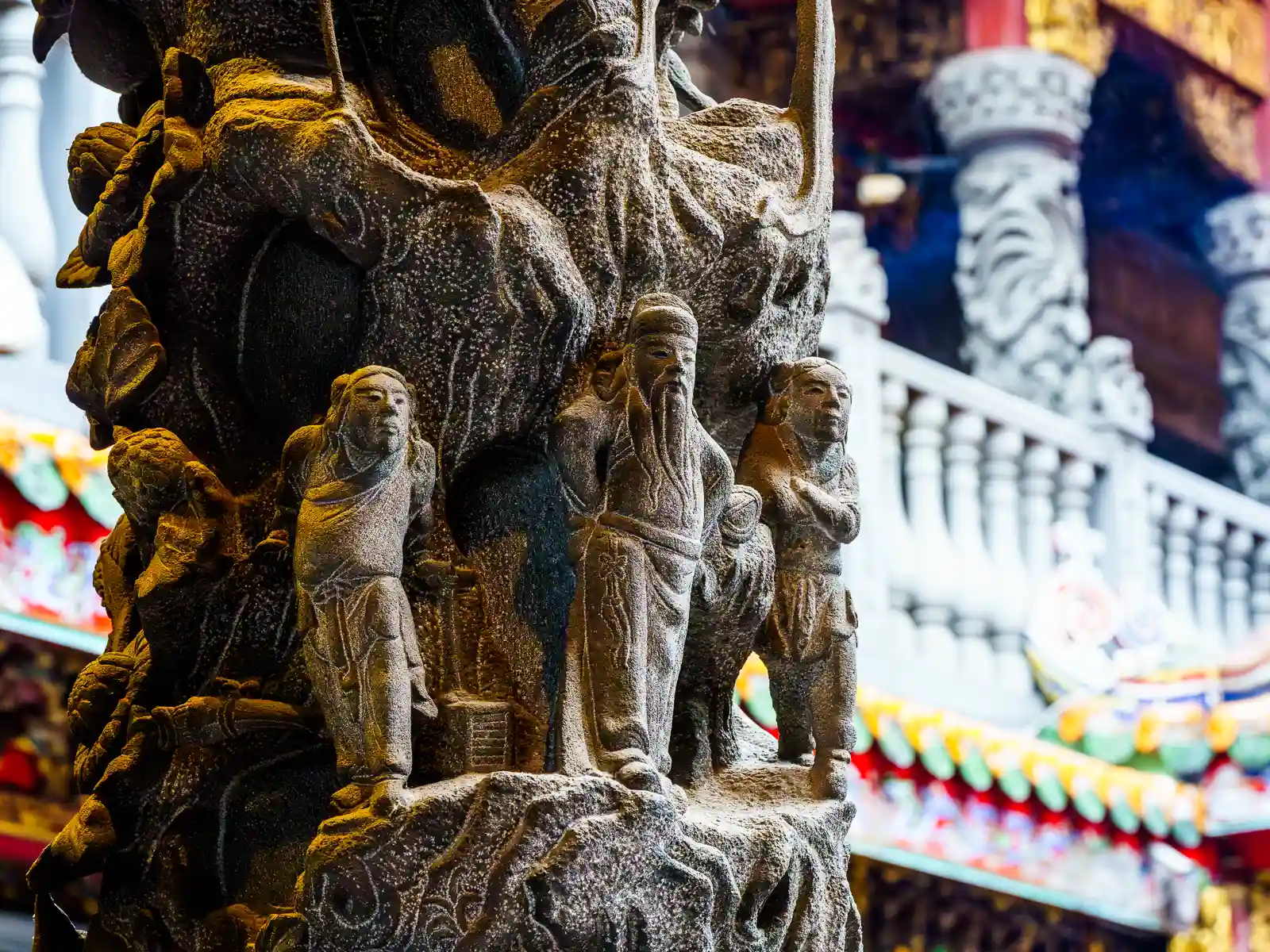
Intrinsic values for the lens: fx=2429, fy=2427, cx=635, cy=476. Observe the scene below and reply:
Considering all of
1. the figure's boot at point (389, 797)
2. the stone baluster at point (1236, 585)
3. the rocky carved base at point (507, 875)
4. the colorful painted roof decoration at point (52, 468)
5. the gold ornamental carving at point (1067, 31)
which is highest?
the gold ornamental carving at point (1067, 31)

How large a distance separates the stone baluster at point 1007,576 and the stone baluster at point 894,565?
21 centimetres

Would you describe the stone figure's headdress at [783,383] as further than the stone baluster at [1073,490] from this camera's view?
No

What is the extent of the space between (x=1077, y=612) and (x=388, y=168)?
3284mm

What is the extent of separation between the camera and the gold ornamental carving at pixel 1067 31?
621 cm

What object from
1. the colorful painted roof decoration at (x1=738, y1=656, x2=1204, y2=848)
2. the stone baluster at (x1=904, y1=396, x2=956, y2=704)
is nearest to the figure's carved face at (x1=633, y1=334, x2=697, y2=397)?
the colorful painted roof decoration at (x1=738, y1=656, x2=1204, y2=848)

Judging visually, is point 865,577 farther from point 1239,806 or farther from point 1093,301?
point 1093,301

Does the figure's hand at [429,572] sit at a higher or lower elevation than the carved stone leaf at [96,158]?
lower

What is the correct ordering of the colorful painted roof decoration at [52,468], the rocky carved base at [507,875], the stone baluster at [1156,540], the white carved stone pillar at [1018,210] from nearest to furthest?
the rocky carved base at [507,875] < the colorful painted roof decoration at [52,468] < the stone baluster at [1156,540] < the white carved stone pillar at [1018,210]

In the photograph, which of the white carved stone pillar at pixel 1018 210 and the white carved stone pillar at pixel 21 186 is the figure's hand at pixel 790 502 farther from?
the white carved stone pillar at pixel 1018 210

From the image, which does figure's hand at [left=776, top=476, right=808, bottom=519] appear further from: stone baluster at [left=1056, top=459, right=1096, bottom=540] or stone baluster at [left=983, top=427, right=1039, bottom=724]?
stone baluster at [left=1056, top=459, right=1096, bottom=540]

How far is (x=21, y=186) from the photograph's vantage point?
3426 millimetres

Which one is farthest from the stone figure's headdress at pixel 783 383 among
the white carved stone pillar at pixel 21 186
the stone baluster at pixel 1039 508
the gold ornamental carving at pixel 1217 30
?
the gold ornamental carving at pixel 1217 30

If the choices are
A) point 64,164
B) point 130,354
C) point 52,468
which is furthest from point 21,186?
point 130,354

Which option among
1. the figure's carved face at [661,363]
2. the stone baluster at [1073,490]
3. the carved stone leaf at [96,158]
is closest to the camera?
the figure's carved face at [661,363]
